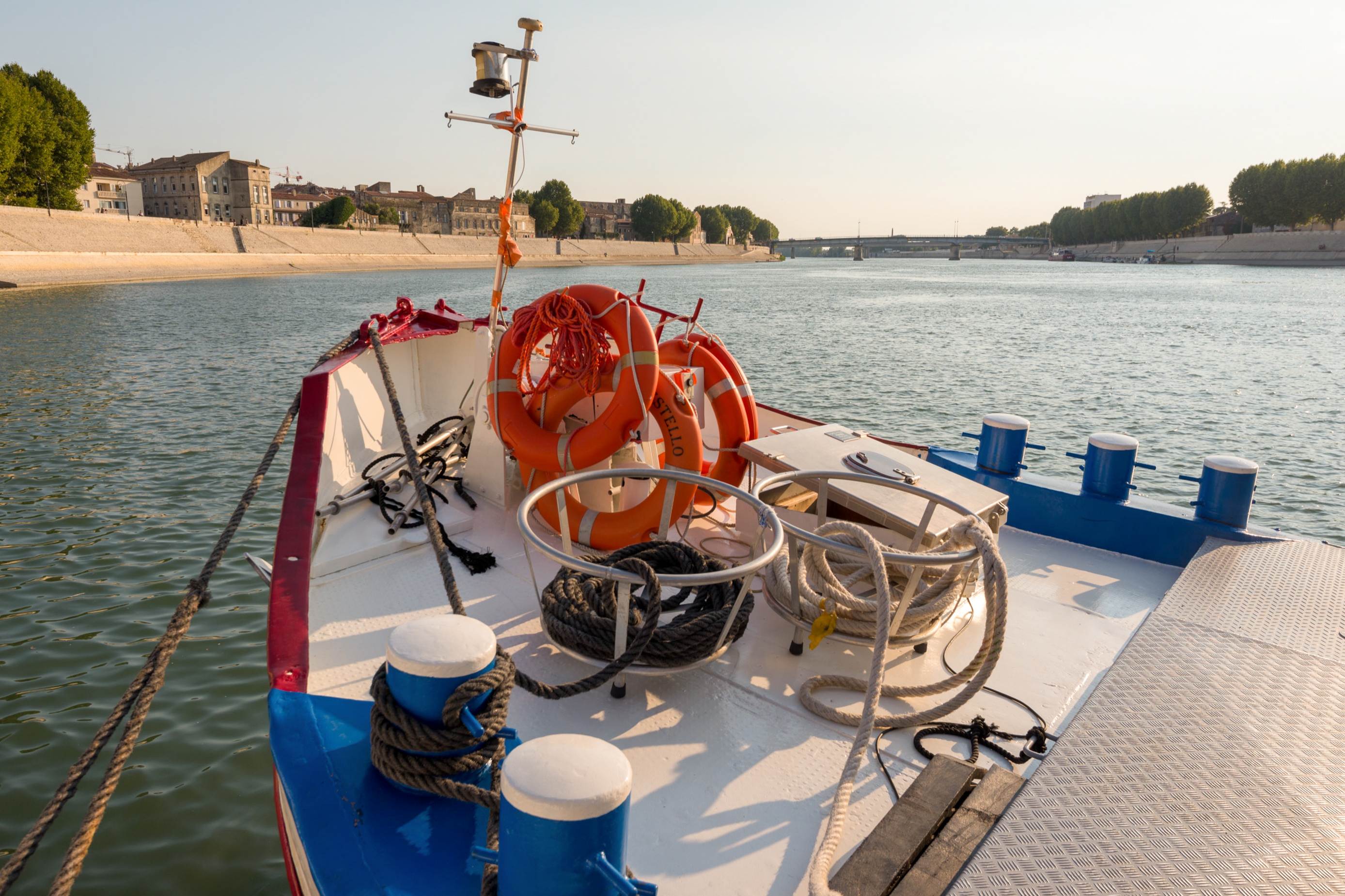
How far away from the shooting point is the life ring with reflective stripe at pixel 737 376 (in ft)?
14.1

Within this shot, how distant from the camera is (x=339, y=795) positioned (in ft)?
6.02

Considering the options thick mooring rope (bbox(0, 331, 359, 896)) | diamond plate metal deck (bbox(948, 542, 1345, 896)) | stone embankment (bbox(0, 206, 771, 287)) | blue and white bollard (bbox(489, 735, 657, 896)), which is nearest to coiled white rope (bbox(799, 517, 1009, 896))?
diamond plate metal deck (bbox(948, 542, 1345, 896))

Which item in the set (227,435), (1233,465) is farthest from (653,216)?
(1233,465)

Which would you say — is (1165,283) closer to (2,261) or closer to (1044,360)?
(1044,360)

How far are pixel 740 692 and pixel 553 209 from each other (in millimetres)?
89222

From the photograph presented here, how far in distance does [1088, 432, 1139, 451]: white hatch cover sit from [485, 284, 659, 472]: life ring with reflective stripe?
2489 millimetres

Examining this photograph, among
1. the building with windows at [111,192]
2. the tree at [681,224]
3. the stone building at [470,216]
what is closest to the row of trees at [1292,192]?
the tree at [681,224]

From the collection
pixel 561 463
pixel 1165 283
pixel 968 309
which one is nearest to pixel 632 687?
pixel 561 463

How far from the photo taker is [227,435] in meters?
10.0

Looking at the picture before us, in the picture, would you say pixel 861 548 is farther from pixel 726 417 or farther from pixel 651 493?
pixel 726 417

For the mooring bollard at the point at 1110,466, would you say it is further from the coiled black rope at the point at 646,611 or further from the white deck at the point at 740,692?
the coiled black rope at the point at 646,611

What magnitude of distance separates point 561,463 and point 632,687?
1379mm

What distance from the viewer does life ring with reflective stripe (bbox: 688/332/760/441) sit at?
4305 millimetres

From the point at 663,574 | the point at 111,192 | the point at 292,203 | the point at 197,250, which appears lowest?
the point at 663,574
